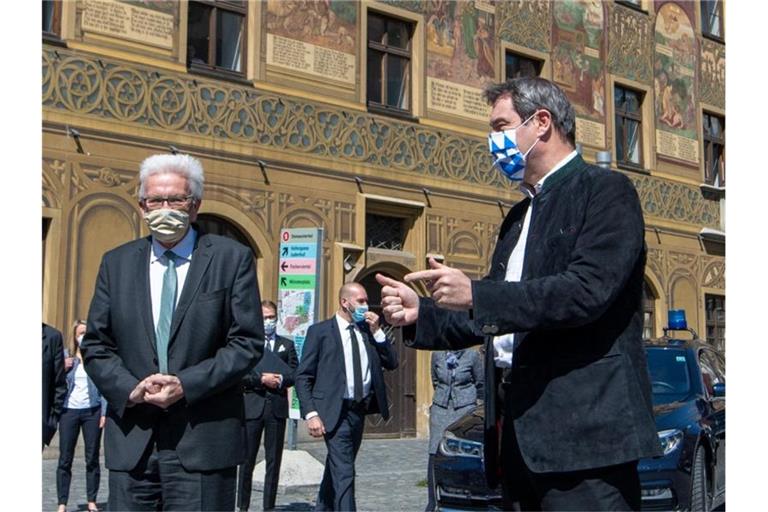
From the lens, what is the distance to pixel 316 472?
42.4 feet

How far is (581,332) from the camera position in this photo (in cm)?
334

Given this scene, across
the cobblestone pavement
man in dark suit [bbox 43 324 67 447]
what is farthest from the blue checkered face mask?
the cobblestone pavement

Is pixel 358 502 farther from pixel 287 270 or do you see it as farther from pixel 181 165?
pixel 181 165

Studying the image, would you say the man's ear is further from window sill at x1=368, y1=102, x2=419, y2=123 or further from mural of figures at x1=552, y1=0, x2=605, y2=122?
mural of figures at x1=552, y1=0, x2=605, y2=122

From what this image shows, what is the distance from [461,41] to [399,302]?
18455 millimetres

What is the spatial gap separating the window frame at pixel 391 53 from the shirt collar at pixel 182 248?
15211mm

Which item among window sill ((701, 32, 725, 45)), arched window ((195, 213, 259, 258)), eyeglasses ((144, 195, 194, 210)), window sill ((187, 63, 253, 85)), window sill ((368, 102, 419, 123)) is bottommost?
eyeglasses ((144, 195, 194, 210))

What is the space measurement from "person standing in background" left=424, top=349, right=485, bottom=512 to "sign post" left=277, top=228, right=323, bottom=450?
74.1 inches

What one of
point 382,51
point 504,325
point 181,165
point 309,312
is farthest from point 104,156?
point 504,325

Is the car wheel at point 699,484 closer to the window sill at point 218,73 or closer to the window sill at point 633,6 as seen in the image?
the window sill at point 218,73

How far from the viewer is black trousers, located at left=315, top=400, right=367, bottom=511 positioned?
9133mm

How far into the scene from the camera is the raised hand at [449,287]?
325 cm

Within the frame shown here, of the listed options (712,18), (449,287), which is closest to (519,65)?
(712,18)

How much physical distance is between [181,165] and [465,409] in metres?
6.92
